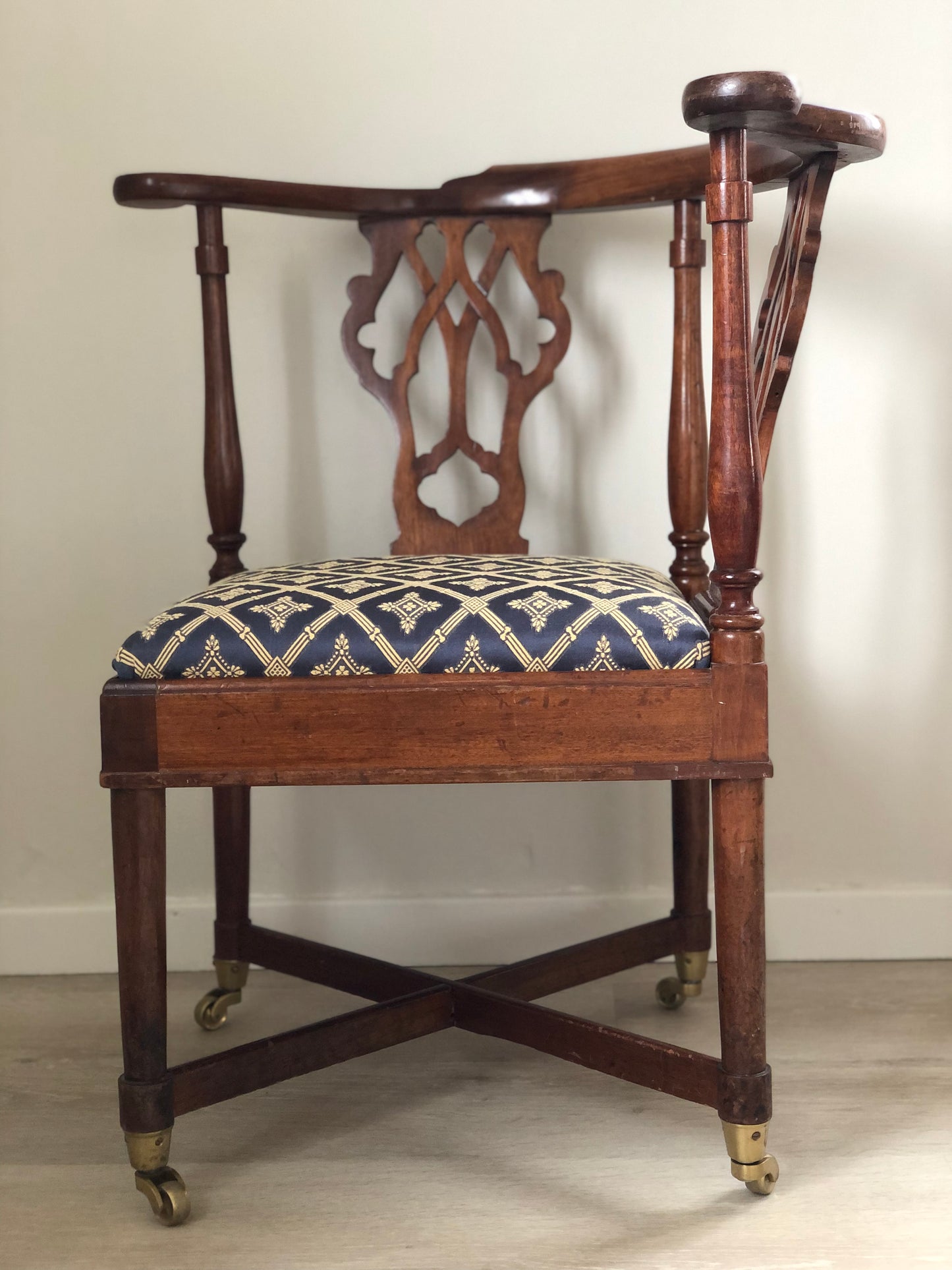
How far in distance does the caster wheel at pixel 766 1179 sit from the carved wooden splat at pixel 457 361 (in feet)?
2.25

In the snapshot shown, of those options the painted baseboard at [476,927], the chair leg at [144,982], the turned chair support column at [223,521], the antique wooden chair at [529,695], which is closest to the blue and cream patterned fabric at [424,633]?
the antique wooden chair at [529,695]

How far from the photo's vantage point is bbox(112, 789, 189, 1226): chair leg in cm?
105

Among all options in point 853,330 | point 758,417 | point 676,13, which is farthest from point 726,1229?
point 676,13

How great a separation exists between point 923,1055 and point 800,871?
1.17 ft

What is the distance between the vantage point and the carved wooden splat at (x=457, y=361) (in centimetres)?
144

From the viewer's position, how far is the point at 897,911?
167 cm

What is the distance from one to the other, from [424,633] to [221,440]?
541 millimetres

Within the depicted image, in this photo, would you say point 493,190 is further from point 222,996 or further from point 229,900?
point 222,996

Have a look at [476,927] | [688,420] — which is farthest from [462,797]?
[688,420]

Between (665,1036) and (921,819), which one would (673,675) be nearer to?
(665,1036)

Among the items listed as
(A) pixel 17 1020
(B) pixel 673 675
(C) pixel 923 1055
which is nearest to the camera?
(B) pixel 673 675

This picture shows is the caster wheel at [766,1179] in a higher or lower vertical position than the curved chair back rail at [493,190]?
lower

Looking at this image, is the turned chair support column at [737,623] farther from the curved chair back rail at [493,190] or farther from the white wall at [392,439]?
the white wall at [392,439]

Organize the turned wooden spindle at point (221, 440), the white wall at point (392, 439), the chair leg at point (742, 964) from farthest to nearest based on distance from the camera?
the white wall at point (392, 439)
the turned wooden spindle at point (221, 440)
the chair leg at point (742, 964)
